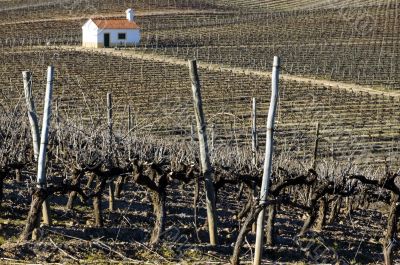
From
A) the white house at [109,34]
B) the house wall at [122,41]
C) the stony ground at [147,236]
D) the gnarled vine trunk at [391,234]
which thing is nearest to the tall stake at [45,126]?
the stony ground at [147,236]

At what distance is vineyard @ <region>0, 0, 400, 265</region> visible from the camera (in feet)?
25.6

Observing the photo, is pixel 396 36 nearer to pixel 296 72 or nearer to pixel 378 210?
pixel 296 72

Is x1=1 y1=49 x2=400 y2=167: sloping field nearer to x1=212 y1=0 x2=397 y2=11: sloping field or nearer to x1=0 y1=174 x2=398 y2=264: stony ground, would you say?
x1=0 y1=174 x2=398 y2=264: stony ground

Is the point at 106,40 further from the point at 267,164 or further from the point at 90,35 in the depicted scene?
the point at 267,164

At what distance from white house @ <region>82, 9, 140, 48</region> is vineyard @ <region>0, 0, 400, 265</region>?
5.39ft

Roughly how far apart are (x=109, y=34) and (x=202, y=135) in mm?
51648

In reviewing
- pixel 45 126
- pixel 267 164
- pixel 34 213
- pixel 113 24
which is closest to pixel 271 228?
pixel 267 164

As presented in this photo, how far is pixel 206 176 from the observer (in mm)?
7715

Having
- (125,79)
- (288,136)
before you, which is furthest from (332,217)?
(125,79)

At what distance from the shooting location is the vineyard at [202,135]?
7.81 metres

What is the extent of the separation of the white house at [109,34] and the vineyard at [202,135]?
1643 mm

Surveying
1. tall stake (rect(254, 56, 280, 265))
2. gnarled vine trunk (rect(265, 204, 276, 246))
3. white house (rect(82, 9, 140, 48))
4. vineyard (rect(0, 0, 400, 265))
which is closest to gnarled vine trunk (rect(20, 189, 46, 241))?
→ vineyard (rect(0, 0, 400, 265))

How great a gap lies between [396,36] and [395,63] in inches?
670

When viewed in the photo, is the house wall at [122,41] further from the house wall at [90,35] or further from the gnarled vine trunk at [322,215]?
the gnarled vine trunk at [322,215]
